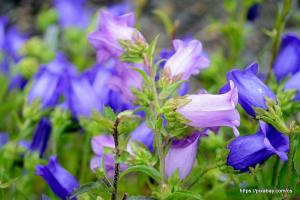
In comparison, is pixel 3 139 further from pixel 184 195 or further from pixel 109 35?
pixel 184 195

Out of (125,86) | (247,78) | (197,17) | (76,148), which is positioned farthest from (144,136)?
(197,17)

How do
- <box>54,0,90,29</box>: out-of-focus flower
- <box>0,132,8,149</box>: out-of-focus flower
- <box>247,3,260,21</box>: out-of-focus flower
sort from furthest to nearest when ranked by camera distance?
1. <box>54,0,90,29</box>: out-of-focus flower
2. <box>247,3,260,21</box>: out-of-focus flower
3. <box>0,132,8,149</box>: out-of-focus flower

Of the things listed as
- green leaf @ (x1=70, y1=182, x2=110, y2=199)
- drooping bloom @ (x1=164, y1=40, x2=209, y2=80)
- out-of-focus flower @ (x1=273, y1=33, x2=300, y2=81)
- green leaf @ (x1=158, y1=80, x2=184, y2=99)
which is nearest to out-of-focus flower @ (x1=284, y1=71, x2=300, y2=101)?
out-of-focus flower @ (x1=273, y1=33, x2=300, y2=81)

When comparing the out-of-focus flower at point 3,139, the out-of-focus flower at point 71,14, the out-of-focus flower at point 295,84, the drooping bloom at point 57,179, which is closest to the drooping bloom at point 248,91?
the out-of-focus flower at point 295,84

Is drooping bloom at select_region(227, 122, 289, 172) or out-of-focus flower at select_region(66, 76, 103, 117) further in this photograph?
out-of-focus flower at select_region(66, 76, 103, 117)

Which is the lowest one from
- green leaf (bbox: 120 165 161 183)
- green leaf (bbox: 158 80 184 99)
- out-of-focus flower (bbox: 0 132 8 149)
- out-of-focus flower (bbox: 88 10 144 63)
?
out-of-focus flower (bbox: 0 132 8 149)

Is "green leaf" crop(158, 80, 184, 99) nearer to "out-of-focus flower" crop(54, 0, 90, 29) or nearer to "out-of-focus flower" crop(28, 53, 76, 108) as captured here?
"out-of-focus flower" crop(28, 53, 76, 108)
